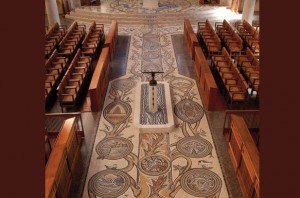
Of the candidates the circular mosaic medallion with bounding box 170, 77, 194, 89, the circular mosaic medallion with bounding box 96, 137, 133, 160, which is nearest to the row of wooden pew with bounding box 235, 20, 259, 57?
the circular mosaic medallion with bounding box 170, 77, 194, 89

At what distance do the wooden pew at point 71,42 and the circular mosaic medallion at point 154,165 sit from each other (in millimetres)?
5403

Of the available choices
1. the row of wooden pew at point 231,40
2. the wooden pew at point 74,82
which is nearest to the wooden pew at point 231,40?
the row of wooden pew at point 231,40

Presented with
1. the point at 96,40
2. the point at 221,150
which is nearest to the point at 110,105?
the point at 221,150

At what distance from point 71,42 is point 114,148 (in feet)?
18.6

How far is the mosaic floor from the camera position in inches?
194

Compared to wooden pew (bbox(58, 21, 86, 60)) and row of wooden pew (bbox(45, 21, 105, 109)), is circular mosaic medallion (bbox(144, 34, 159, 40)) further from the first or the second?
wooden pew (bbox(58, 21, 86, 60))

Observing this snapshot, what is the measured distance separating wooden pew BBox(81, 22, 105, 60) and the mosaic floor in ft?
5.42

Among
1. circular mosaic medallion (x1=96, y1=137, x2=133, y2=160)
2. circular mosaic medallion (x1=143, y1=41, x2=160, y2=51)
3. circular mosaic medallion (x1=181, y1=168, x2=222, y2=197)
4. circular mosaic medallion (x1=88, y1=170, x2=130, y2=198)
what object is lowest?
circular mosaic medallion (x1=88, y1=170, x2=130, y2=198)

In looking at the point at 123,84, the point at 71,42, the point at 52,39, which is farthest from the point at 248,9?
the point at 52,39

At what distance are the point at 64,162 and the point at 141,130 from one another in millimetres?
2094

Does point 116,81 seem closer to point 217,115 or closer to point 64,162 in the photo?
point 217,115

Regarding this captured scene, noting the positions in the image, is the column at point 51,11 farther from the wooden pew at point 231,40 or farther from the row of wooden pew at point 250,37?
the row of wooden pew at point 250,37

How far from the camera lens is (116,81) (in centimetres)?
854

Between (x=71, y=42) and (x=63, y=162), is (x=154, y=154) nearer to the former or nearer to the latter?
(x=63, y=162)
